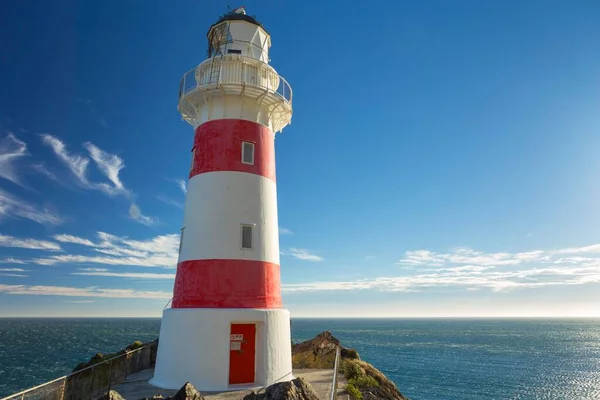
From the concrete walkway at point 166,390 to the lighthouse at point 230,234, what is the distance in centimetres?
39

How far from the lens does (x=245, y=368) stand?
12.7 meters

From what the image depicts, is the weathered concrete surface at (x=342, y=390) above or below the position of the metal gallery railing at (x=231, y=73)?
below

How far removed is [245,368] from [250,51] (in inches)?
438

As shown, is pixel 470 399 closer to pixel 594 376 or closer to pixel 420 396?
pixel 420 396

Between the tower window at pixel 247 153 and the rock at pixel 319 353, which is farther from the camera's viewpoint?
the rock at pixel 319 353

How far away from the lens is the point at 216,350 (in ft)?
40.4

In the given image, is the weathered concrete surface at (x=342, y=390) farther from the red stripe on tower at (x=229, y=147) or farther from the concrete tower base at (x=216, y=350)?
the red stripe on tower at (x=229, y=147)

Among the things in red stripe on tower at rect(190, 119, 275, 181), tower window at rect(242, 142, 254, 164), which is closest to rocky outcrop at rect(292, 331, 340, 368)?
red stripe on tower at rect(190, 119, 275, 181)

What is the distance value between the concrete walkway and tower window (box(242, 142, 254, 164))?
739 cm

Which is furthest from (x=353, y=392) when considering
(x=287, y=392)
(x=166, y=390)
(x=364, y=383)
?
(x=166, y=390)

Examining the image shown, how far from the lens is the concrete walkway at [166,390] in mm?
11509

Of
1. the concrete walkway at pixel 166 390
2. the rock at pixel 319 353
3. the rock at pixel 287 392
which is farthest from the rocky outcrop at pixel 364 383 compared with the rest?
the rock at pixel 287 392

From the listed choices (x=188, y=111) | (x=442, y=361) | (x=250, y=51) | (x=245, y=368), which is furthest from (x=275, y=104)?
(x=442, y=361)

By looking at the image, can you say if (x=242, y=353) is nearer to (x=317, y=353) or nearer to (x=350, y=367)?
(x=350, y=367)
